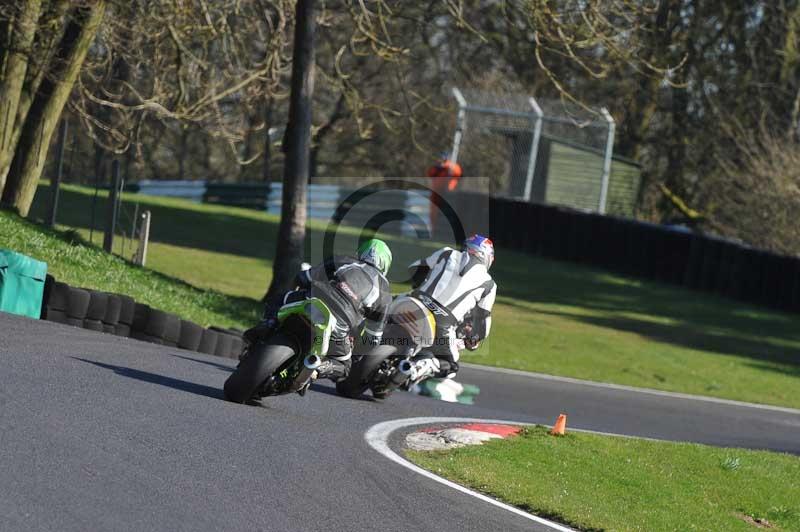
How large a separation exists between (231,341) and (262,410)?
181 inches

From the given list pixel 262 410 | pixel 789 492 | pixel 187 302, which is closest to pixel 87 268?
pixel 187 302

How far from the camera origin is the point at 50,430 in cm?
742

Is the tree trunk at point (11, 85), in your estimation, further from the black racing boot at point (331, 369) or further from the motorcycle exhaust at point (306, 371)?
the motorcycle exhaust at point (306, 371)

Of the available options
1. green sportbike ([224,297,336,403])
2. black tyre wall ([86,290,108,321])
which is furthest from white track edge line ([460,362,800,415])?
green sportbike ([224,297,336,403])

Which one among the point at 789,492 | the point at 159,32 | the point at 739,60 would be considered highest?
the point at 739,60

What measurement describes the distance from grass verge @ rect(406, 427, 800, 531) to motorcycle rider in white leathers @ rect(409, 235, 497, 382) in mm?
1199

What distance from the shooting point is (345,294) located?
32.2ft

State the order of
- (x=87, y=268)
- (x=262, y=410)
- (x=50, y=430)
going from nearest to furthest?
1. (x=50, y=430)
2. (x=262, y=410)
3. (x=87, y=268)

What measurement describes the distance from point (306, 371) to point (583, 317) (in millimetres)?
16831

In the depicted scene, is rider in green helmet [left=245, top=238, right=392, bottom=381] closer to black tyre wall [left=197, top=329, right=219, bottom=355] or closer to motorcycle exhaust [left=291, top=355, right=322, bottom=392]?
motorcycle exhaust [left=291, top=355, right=322, bottom=392]

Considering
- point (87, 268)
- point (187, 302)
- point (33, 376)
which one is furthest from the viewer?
point (187, 302)

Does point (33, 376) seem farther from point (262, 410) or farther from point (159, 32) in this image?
point (159, 32)

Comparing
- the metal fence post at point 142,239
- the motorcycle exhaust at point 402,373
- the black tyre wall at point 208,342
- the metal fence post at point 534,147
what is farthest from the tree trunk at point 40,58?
the metal fence post at point 534,147

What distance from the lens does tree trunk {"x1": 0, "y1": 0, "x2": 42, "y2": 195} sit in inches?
701
